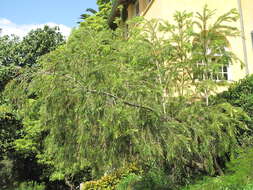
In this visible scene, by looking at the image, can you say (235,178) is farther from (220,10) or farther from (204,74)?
(220,10)

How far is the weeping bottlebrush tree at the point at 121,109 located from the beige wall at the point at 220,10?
157 inches

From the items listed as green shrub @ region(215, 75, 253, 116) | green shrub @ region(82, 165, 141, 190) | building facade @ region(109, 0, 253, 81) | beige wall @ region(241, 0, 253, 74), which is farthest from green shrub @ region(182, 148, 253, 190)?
beige wall @ region(241, 0, 253, 74)

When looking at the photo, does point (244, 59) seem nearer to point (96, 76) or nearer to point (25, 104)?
point (96, 76)

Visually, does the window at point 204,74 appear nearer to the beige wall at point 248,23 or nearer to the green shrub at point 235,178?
the green shrub at point 235,178

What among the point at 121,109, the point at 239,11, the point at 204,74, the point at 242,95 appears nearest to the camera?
the point at 121,109

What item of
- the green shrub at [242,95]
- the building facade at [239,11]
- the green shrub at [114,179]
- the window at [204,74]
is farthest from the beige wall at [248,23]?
the green shrub at [114,179]

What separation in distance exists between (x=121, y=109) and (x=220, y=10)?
30.4 ft

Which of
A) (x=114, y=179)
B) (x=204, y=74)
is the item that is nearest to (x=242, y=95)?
(x=204, y=74)

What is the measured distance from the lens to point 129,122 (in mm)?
6438

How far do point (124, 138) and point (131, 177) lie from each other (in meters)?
6.23

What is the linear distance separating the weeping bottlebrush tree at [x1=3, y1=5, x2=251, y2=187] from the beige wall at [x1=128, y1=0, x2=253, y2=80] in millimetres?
3992

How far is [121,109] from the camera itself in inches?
249

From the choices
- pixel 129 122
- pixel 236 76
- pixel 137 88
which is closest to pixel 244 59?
pixel 236 76

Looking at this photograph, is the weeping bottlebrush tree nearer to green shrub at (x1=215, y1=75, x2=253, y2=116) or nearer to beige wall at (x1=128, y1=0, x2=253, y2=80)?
green shrub at (x1=215, y1=75, x2=253, y2=116)
